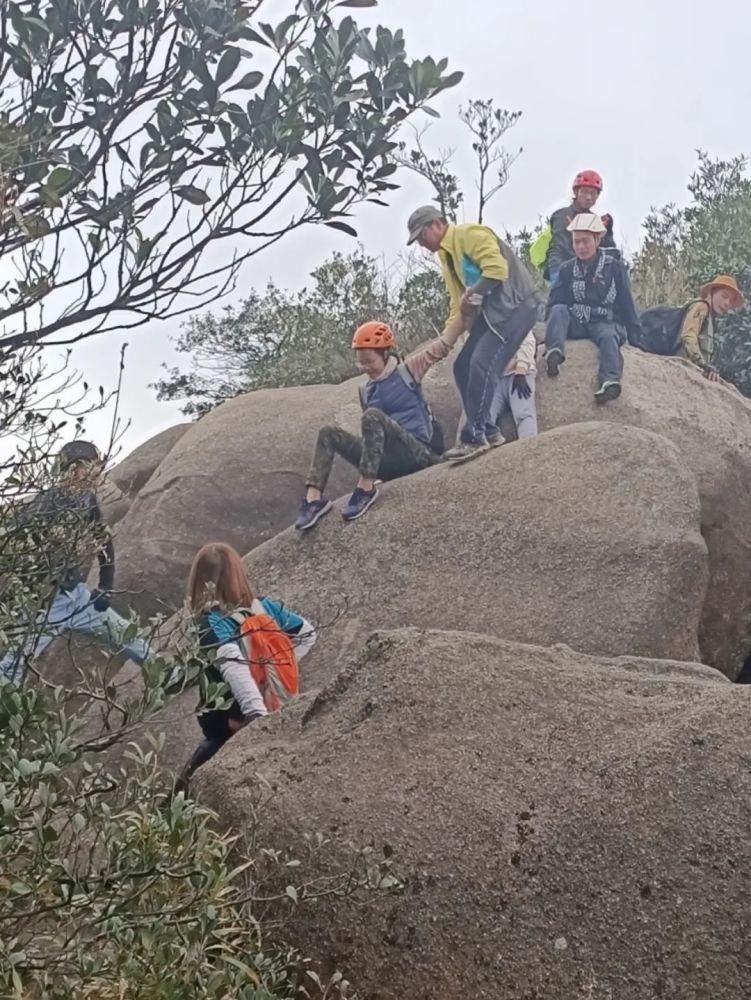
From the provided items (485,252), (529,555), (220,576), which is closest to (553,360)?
(485,252)

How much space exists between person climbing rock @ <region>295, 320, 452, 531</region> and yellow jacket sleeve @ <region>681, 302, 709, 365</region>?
4.00 metres

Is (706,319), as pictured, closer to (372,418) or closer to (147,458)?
(372,418)

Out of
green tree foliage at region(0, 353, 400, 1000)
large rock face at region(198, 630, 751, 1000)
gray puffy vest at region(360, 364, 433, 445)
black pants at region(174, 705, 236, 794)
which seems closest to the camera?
green tree foliage at region(0, 353, 400, 1000)

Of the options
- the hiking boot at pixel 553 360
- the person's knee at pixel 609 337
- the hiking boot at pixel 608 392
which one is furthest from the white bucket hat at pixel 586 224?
the hiking boot at pixel 608 392

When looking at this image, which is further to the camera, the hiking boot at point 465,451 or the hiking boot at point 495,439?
the hiking boot at point 495,439

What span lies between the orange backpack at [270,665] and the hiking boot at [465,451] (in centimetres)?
299

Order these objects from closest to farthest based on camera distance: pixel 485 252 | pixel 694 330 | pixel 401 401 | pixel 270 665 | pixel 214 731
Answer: pixel 214 731, pixel 270 665, pixel 401 401, pixel 485 252, pixel 694 330

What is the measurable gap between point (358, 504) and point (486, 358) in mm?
2015

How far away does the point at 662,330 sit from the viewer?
1359 cm

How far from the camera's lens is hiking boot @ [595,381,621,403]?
460 inches

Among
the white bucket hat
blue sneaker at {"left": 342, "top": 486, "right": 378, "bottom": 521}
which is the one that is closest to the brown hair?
blue sneaker at {"left": 342, "top": 486, "right": 378, "bottom": 521}

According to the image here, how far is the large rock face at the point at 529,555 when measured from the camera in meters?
8.31

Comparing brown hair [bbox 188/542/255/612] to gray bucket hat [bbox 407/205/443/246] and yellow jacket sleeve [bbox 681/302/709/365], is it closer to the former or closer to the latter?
gray bucket hat [bbox 407/205/443/246]

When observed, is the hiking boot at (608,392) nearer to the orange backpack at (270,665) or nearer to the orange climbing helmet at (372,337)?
the orange climbing helmet at (372,337)
